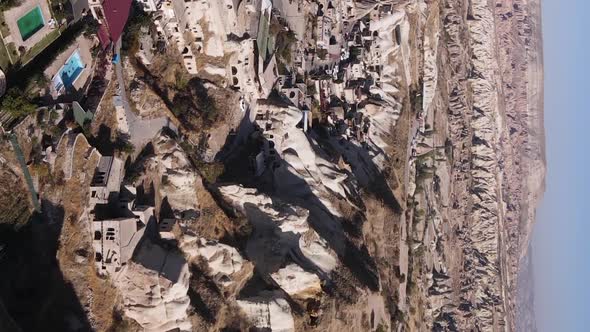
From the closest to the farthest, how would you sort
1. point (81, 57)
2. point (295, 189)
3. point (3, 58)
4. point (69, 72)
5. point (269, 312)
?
point (3, 58) → point (69, 72) → point (81, 57) → point (269, 312) → point (295, 189)

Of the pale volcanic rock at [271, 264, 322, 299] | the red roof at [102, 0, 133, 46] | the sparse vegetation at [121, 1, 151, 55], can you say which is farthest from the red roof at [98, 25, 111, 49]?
the pale volcanic rock at [271, 264, 322, 299]

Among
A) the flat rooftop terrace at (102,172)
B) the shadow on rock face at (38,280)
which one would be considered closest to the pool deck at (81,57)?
the flat rooftop terrace at (102,172)

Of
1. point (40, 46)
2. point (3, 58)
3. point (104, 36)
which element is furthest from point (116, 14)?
point (3, 58)

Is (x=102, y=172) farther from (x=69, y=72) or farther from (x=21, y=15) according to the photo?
(x=21, y=15)

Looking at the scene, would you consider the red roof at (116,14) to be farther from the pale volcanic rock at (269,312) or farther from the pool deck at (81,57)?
the pale volcanic rock at (269,312)

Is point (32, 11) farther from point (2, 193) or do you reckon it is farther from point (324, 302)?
point (324, 302)

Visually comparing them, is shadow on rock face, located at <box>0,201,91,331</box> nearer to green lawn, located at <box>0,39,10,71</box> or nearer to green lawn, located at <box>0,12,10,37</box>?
green lawn, located at <box>0,39,10,71</box>

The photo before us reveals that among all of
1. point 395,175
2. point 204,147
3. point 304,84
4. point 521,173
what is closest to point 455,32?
point 521,173
